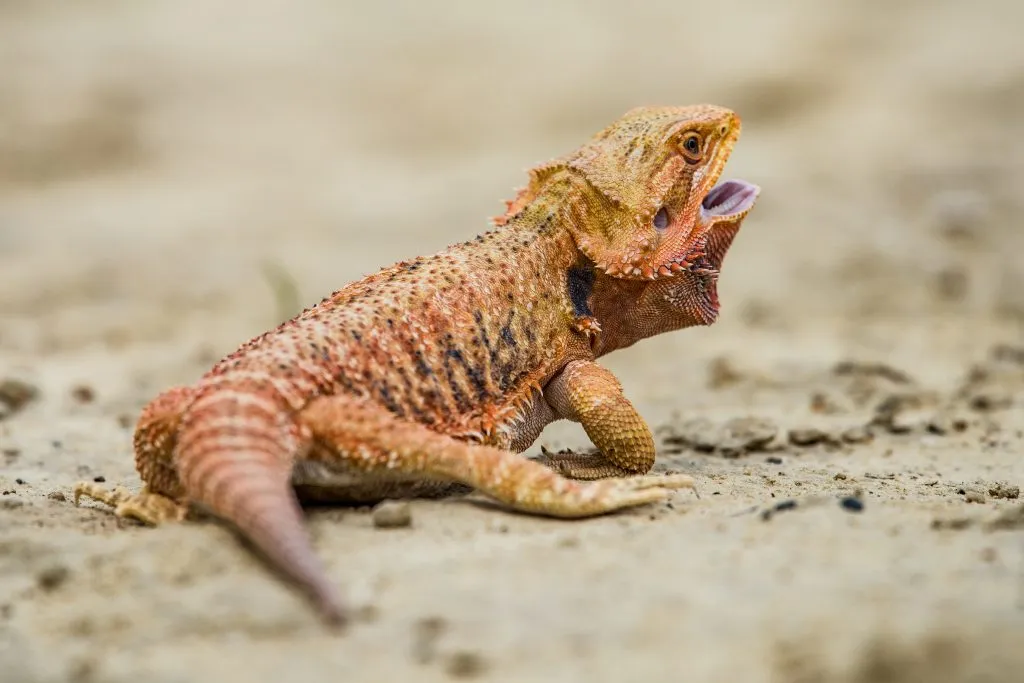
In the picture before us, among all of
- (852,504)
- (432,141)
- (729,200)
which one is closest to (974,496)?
(852,504)

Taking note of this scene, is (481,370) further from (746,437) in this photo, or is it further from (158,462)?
(746,437)

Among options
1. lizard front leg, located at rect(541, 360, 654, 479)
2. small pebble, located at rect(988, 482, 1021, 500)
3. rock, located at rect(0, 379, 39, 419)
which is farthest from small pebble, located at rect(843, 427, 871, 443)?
rock, located at rect(0, 379, 39, 419)

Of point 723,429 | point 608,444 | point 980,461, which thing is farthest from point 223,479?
point 980,461

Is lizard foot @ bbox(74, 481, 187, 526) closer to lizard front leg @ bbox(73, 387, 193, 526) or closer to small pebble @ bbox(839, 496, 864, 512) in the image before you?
lizard front leg @ bbox(73, 387, 193, 526)

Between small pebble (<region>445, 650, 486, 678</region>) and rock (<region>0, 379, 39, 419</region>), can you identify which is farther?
rock (<region>0, 379, 39, 419</region>)

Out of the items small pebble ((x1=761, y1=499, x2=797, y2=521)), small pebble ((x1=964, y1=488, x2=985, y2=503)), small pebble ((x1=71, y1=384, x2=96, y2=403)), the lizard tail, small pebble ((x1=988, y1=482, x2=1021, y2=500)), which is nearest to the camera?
the lizard tail

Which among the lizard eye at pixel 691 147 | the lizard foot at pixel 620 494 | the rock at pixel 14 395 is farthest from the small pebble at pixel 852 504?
the rock at pixel 14 395
